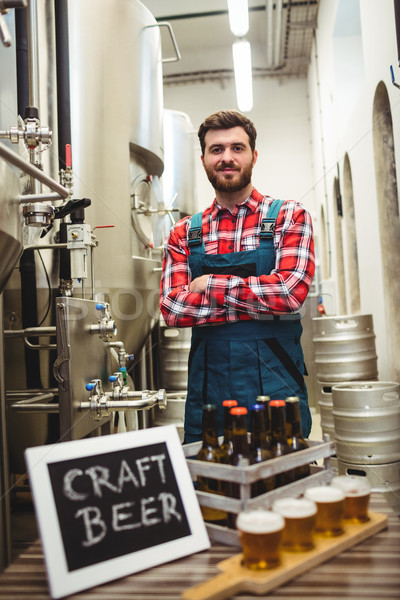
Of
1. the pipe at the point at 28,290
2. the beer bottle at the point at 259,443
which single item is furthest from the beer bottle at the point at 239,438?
the pipe at the point at 28,290

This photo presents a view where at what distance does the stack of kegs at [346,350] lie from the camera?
3170 mm

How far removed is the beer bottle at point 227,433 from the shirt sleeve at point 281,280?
1.89ft

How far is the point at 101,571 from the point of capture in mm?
722

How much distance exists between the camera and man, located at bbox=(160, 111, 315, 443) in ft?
5.04

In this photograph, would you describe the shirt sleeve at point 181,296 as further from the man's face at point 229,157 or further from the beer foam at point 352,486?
the beer foam at point 352,486

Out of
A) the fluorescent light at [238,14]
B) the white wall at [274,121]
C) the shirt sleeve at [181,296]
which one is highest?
the white wall at [274,121]

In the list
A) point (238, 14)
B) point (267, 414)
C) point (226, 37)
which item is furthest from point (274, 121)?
point (267, 414)

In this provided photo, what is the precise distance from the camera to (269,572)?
0.71 m

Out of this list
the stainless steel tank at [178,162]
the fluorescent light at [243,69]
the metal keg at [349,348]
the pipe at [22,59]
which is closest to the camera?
the pipe at [22,59]

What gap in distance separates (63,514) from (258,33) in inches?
321

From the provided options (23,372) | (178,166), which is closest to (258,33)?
(178,166)

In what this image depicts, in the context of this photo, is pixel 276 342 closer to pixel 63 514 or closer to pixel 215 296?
pixel 215 296

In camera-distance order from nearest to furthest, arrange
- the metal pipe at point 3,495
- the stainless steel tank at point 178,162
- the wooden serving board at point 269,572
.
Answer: the wooden serving board at point 269,572 → the metal pipe at point 3,495 → the stainless steel tank at point 178,162

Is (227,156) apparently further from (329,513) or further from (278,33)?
(278,33)
